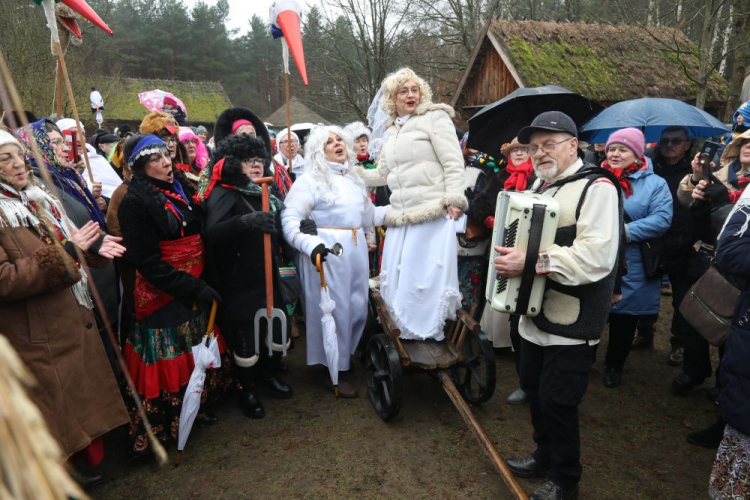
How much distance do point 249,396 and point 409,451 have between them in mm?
1328

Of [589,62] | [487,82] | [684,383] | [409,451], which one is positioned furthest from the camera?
[487,82]

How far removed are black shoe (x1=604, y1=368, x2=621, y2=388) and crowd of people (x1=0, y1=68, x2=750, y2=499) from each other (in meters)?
0.02

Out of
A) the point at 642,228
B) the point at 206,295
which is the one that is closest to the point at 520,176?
the point at 642,228

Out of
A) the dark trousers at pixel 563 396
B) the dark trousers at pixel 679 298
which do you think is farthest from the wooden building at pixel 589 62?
the dark trousers at pixel 563 396

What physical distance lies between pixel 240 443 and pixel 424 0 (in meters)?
15.0

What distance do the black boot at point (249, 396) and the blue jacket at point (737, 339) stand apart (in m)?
3.00

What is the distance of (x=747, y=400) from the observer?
2.26m

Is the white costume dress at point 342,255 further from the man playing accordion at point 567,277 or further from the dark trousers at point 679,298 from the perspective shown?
the dark trousers at point 679,298

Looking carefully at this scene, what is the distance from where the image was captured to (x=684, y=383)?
3934 millimetres

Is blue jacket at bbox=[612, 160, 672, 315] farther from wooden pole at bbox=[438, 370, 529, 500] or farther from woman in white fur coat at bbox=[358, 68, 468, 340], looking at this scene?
wooden pole at bbox=[438, 370, 529, 500]

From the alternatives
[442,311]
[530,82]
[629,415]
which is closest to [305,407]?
[442,311]

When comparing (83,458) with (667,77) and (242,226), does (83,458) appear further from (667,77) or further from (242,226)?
(667,77)

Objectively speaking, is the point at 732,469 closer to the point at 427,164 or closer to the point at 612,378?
the point at 612,378

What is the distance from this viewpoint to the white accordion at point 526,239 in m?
2.28
